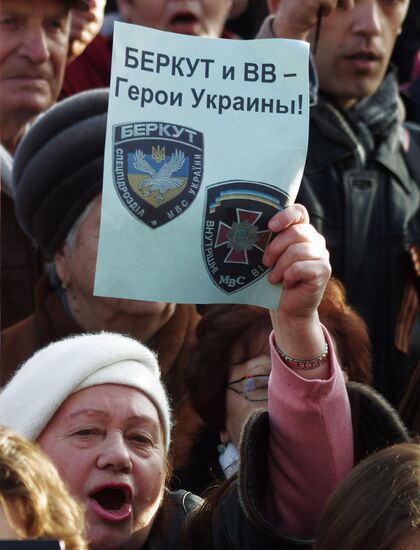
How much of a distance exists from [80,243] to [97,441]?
124 cm

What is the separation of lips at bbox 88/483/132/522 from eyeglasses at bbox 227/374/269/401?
69 centimetres

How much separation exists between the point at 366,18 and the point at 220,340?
1.41m

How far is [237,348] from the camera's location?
147 inches

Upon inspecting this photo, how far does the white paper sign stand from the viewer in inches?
111

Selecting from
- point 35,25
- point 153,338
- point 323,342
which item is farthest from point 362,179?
point 323,342

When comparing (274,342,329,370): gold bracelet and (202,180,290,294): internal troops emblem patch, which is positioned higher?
(202,180,290,294): internal troops emblem patch

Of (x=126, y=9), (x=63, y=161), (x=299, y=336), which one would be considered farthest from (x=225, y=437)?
(x=126, y=9)

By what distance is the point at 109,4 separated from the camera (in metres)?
6.00

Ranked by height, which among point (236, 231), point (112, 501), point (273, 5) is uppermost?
point (273, 5)

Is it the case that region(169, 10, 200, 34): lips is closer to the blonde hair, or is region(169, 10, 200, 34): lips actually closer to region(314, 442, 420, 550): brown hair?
region(314, 442, 420, 550): brown hair

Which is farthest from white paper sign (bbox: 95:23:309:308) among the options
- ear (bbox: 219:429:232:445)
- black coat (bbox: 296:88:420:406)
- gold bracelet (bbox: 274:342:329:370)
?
black coat (bbox: 296:88:420:406)

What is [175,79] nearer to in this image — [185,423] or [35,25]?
[185,423]

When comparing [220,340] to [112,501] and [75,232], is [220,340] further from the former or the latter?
[112,501]

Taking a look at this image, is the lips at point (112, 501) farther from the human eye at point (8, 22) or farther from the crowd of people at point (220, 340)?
the human eye at point (8, 22)
